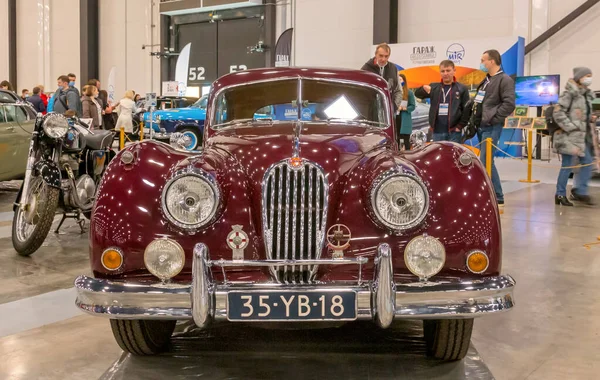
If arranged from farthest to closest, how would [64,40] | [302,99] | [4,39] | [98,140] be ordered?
[4,39] < [64,40] < [98,140] < [302,99]

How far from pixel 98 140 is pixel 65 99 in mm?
5379

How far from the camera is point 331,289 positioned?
2.62 metres

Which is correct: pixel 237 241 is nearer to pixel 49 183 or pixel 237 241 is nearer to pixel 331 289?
pixel 331 289

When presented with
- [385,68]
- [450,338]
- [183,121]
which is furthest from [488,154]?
[183,121]

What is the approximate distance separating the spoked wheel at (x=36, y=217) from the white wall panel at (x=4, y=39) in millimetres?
24162

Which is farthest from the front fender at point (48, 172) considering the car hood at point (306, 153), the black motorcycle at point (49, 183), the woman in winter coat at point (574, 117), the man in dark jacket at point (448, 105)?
the woman in winter coat at point (574, 117)

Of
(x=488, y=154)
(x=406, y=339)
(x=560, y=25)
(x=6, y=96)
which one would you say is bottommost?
(x=406, y=339)

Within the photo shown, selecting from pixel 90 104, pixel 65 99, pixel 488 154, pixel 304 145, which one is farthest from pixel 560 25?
pixel 304 145

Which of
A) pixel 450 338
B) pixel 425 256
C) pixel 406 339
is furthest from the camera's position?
pixel 406 339

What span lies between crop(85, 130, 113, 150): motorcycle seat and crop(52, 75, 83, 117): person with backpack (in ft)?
15.9

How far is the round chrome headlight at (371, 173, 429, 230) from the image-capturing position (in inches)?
113

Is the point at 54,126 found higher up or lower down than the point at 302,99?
lower down

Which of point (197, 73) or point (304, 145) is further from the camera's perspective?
point (197, 73)

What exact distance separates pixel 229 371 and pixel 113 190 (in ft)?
3.25
